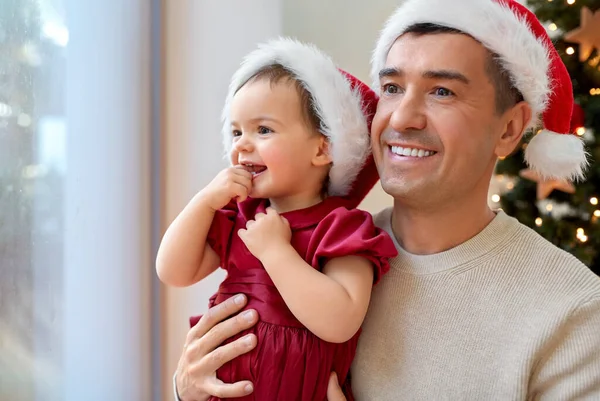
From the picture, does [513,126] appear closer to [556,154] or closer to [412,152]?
[556,154]

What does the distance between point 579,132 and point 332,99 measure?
4.60ft

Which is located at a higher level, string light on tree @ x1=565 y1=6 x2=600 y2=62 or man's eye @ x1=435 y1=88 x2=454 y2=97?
string light on tree @ x1=565 y1=6 x2=600 y2=62

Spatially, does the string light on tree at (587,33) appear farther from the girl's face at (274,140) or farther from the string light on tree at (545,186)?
the girl's face at (274,140)

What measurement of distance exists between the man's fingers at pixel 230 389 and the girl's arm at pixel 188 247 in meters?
0.27

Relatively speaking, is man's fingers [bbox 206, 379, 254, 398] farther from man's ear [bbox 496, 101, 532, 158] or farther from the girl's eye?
man's ear [bbox 496, 101, 532, 158]

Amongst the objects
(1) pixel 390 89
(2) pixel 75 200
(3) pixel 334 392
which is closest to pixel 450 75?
(1) pixel 390 89

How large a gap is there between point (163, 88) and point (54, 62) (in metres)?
0.54

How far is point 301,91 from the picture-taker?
134cm

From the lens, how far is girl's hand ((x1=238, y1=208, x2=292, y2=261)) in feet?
4.10

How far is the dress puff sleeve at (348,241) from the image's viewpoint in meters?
1.22

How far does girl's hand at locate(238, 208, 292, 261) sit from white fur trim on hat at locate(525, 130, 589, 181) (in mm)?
696

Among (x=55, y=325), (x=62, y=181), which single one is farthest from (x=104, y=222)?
(x=55, y=325)

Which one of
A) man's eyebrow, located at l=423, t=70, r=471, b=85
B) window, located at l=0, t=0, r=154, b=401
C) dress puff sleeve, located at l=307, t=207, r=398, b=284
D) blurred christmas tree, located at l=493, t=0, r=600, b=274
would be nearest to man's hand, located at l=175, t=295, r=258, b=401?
dress puff sleeve, located at l=307, t=207, r=398, b=284

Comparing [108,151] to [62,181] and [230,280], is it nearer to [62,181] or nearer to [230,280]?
[62,181]
